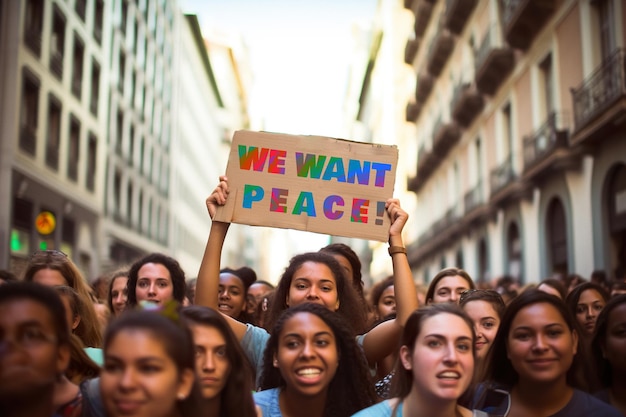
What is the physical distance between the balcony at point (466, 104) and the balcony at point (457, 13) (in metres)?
2.17

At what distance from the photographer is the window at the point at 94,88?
28.7m

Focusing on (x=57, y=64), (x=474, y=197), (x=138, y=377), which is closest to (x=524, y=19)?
(x=474, y=197)

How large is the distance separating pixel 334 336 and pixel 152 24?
40304 millimetres

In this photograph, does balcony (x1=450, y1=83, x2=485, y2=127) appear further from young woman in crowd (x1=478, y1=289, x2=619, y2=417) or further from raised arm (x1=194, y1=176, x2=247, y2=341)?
young woman in crowd (x1=478, y1=289, x2=619, y2=417)

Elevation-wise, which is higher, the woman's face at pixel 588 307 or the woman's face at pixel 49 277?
the woman's face at pixel 49 277

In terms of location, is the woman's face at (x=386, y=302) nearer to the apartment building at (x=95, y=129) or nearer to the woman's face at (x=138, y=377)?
the woman's face at (x=138, y=377)

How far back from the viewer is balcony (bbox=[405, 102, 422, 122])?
4075cm

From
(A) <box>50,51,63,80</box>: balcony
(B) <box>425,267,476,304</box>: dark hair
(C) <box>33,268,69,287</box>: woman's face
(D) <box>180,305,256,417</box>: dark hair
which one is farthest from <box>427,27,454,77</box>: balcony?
(D) <box>180,305,256,417</box>: dark hair

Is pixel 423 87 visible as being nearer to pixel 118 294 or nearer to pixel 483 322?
pixel 118 294

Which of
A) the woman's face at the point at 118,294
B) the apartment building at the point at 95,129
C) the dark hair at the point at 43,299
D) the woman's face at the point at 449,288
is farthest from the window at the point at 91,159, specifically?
the dark hair at the point at 43,299

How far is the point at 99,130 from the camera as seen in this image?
2969cm

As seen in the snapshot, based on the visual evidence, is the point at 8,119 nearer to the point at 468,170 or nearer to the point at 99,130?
the point at 99,130

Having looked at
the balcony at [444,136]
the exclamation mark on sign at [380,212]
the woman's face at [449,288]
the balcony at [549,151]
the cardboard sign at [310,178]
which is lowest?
the woman's face at [449,288]

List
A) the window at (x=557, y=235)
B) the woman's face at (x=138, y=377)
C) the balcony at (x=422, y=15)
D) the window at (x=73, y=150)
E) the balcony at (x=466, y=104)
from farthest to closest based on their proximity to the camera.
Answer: the balcony at (x=422, y=15), the balcony at (x=466, y=104), the window at (x=73, y=150), the window at (x=557, y=235), the woman's face at (x=138, y=377)
